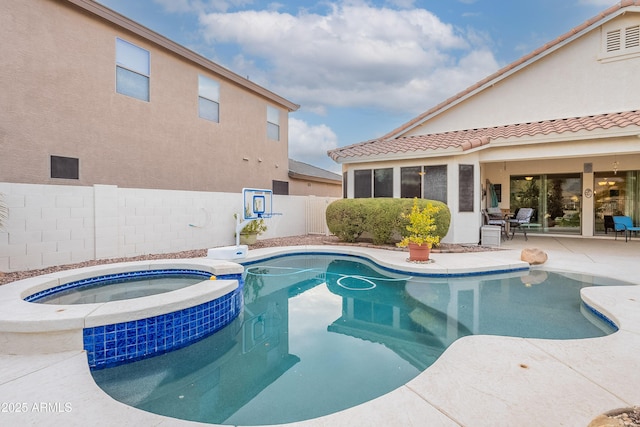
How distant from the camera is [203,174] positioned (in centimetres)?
1217

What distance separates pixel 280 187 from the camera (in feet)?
53.6

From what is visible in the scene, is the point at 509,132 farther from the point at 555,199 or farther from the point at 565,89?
the point at 555,199

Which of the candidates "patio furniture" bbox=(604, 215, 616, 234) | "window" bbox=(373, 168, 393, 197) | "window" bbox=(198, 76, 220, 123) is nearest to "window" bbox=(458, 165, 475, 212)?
"window" bbox=(373, 168, 393, 197)

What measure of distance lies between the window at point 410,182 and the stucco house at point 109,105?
6583 millimetres

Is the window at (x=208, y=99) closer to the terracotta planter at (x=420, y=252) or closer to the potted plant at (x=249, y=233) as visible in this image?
the potted plant at (x=249, y=233)

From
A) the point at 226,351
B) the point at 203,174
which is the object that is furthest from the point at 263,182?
the point at 226,351

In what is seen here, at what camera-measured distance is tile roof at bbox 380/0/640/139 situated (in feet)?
36.2

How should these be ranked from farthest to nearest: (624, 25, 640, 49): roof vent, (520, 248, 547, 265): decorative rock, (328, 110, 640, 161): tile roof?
(624, 25, 640, 49): roof vent < (328, 110, 640, 161): tile roof < (520, 248, 547, 265): decorative rock

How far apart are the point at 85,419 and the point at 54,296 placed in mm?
3637

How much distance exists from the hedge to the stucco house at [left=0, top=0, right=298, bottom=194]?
191 inches

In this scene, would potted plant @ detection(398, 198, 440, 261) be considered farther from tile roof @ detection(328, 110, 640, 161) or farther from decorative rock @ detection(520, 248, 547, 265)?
tile roof @ detection(328, 110, 640, 161)

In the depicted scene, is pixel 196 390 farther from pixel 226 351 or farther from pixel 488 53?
pixel 488 53

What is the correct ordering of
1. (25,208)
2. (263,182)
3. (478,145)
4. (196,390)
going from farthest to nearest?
(263,182)
(478,145)
(25,208)
(196,390)

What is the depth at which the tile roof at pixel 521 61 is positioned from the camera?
11048mm
